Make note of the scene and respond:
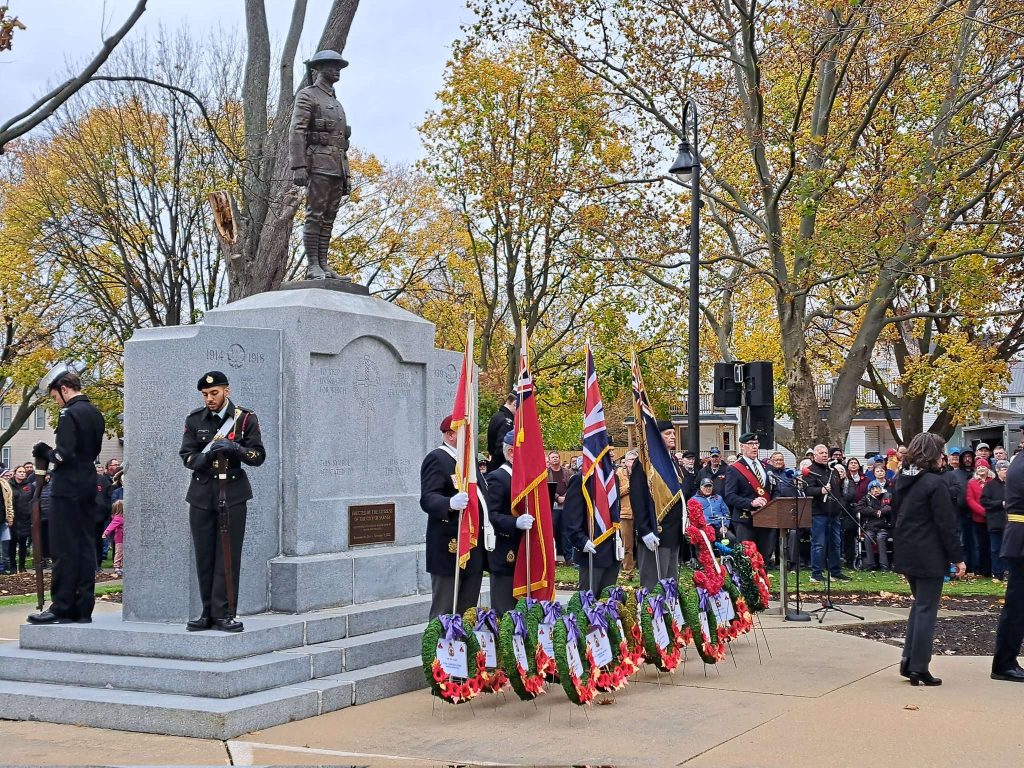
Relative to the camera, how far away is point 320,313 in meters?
9.84

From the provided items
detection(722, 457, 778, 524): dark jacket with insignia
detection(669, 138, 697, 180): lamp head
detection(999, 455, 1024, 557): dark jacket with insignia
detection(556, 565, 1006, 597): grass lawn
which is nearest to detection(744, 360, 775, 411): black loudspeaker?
detection(556, 565, 1006, 597): grass lawn

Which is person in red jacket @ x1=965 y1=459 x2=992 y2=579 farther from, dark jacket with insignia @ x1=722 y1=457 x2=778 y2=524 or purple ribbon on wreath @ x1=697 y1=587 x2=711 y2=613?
purple ribbon on wreath @ x1=697 y1=587 x2=711 y2=613

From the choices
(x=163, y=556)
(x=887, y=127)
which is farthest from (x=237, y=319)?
(x=887, y=127)

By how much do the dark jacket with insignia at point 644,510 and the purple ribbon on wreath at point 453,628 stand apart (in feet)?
9.33

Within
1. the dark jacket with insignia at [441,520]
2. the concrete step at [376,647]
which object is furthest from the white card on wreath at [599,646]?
the concrete step at [376,647]

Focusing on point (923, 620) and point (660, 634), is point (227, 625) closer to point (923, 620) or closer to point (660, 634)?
point (660, 634)

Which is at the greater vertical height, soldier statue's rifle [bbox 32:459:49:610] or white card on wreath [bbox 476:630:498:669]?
soldier statue's rifle [bbox 32:459:49:610]

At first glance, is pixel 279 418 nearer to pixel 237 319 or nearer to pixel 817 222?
pixel 237 319

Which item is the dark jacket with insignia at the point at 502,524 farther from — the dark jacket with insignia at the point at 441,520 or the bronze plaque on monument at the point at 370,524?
the bronze plaque on monument at the point at 370,524

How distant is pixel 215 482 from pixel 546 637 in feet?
8.91

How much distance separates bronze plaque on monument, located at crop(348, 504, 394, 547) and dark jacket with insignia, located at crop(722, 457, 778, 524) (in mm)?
5048

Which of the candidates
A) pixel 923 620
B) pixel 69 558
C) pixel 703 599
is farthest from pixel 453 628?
pixel 923 620

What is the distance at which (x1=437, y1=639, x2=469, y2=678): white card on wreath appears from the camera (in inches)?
301

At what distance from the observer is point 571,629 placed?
7.80 metres
